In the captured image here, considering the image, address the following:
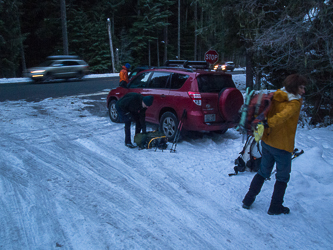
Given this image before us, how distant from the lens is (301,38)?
6.61 metres

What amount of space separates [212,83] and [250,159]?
2.15 m

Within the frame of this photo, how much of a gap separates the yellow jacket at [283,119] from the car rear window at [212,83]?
2.84 meters

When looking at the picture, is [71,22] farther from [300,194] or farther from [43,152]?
[300,194]

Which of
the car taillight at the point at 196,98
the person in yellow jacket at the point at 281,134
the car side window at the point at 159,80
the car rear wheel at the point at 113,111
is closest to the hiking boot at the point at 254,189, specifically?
the person in yellow jacket at the point at 281,134

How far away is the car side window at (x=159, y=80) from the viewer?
22.6 ft

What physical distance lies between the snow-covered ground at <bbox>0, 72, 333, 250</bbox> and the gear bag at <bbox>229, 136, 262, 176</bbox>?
11.9 inches

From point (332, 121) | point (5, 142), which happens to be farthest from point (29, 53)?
point (332, 121)

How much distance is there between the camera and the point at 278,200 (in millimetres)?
3594

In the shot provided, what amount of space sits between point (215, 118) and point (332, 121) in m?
4.19

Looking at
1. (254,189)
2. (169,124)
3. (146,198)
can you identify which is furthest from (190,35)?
(254,189)

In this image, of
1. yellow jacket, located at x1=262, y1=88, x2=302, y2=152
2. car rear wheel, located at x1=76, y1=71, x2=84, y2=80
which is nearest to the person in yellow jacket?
yellow jacket, located at x1=262, y1=88, x2=302, y2=152

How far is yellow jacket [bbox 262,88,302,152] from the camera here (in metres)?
3.17

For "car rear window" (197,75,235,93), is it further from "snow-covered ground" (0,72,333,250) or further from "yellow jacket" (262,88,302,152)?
"yellow jacket" (262,88,302,152)

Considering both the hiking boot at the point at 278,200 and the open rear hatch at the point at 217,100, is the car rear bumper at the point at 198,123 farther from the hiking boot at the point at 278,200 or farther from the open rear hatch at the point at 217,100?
the hiking boot at the point at 278,200
